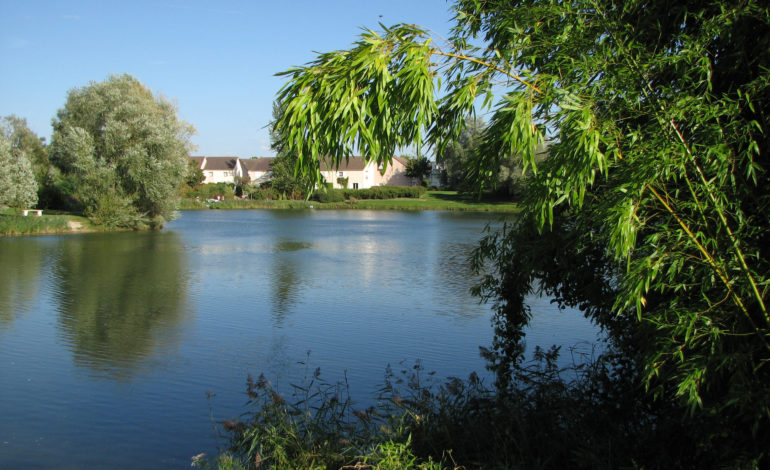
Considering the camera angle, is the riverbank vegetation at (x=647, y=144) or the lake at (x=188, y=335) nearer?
the riverbank vegetation at (x=647, y=144)

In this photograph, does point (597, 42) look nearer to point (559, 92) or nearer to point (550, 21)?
point (550, 21)

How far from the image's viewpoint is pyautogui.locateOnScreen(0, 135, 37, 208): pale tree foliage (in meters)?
28.3

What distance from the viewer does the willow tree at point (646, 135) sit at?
3.75 m

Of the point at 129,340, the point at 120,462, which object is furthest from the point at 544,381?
the point at 129,340

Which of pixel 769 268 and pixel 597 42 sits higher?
pixel 597 42

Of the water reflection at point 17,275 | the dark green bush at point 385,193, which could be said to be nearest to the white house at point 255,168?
the dark green bush at point 385,193

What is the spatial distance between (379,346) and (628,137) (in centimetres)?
707

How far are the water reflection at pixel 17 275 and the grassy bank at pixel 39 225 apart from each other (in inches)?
91.6

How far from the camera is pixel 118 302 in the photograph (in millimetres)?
14070

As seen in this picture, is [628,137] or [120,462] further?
[120,462]

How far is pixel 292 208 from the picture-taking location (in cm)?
5959

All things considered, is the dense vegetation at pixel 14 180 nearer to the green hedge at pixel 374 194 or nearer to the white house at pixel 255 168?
the green hedge at pixel 374 194

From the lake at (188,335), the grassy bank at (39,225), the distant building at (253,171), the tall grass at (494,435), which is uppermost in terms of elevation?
the distant building at (253,171)

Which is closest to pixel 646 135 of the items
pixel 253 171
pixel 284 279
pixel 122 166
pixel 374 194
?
pixel 284 279
